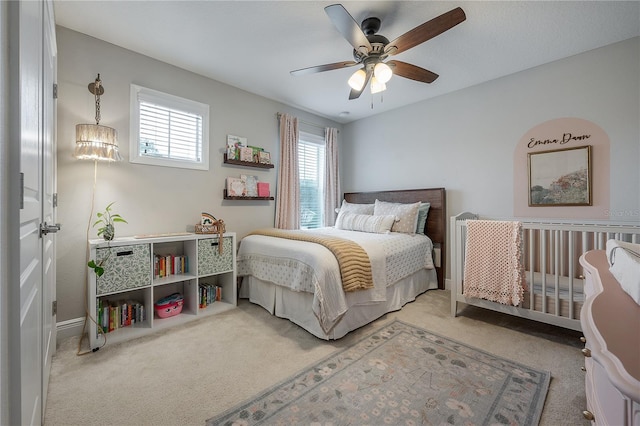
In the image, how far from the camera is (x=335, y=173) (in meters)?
4.56

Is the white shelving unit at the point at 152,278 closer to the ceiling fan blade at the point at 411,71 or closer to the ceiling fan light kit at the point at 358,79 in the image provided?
the ceiling fan light kit at the point at 358,79

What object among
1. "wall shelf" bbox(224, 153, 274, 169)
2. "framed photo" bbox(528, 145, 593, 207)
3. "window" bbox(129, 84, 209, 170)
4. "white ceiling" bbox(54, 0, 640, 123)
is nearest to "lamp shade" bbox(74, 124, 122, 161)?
"window" bbox(129, 84, 209, 170)

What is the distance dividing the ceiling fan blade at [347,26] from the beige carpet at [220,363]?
2269 mm

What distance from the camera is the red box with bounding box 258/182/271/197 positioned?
3.54m

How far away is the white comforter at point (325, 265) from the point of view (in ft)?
6.76

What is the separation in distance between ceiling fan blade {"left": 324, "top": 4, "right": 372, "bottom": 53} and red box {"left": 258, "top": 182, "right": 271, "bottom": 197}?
2068mm

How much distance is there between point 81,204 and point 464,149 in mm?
4127

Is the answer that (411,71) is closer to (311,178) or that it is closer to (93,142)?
(311,178)

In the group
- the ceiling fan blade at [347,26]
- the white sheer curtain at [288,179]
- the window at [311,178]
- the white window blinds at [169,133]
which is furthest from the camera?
the window at [311,178]

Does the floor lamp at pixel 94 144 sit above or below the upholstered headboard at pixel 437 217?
above

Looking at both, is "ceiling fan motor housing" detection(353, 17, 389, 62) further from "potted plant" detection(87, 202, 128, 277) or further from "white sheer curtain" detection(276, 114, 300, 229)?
"potted plant" detection(87, 202, 128, 277)

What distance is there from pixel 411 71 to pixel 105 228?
112 inches

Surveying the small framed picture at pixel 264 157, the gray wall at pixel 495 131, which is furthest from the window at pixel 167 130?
the gray wall at pixel 495 131

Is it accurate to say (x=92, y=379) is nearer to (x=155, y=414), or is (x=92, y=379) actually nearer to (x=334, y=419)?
(x=155, y=414)
